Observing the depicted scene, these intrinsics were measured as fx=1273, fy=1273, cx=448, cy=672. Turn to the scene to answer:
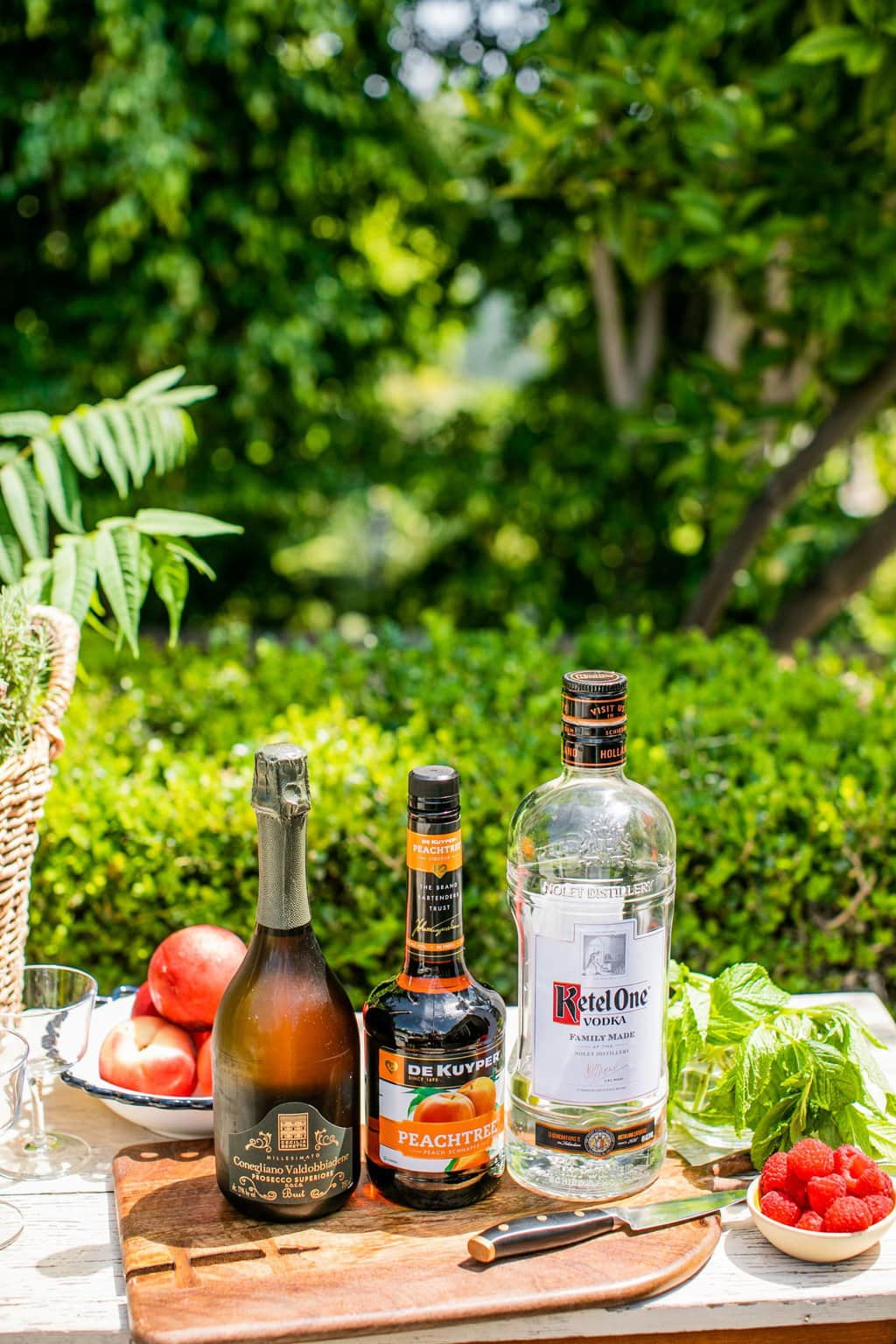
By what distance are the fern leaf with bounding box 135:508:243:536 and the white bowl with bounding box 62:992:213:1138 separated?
35.3 inches

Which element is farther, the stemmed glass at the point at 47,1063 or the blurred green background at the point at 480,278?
the blurred green background at the point at 480,278

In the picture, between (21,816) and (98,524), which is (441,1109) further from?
(98,524)

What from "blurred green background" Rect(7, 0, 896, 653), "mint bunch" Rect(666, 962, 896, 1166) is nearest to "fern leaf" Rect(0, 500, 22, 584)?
"mint bunch" Rect(666, 962, 896, 1166)

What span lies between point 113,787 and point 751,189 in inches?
103

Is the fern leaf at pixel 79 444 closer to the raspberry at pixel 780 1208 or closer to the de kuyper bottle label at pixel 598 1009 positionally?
the de kuyper bottle label at pixel 598 1009

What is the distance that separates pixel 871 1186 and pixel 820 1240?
9cm

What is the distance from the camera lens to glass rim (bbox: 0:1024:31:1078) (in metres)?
1.54

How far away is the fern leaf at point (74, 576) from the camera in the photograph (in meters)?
2.15

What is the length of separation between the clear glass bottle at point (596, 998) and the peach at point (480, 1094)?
0.08 metres

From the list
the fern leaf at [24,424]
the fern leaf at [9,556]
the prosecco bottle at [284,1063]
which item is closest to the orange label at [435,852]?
the prosecco bottle at [284,1063]

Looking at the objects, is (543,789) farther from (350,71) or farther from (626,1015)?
(350,71)

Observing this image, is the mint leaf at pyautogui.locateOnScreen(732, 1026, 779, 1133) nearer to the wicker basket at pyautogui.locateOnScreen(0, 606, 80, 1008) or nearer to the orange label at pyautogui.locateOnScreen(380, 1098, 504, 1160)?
the orange label at pyautogui.locateOnScreen(380, 1098, 504, 1160)

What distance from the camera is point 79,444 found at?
8.15 ft

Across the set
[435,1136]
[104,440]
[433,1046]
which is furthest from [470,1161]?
[104,440]
